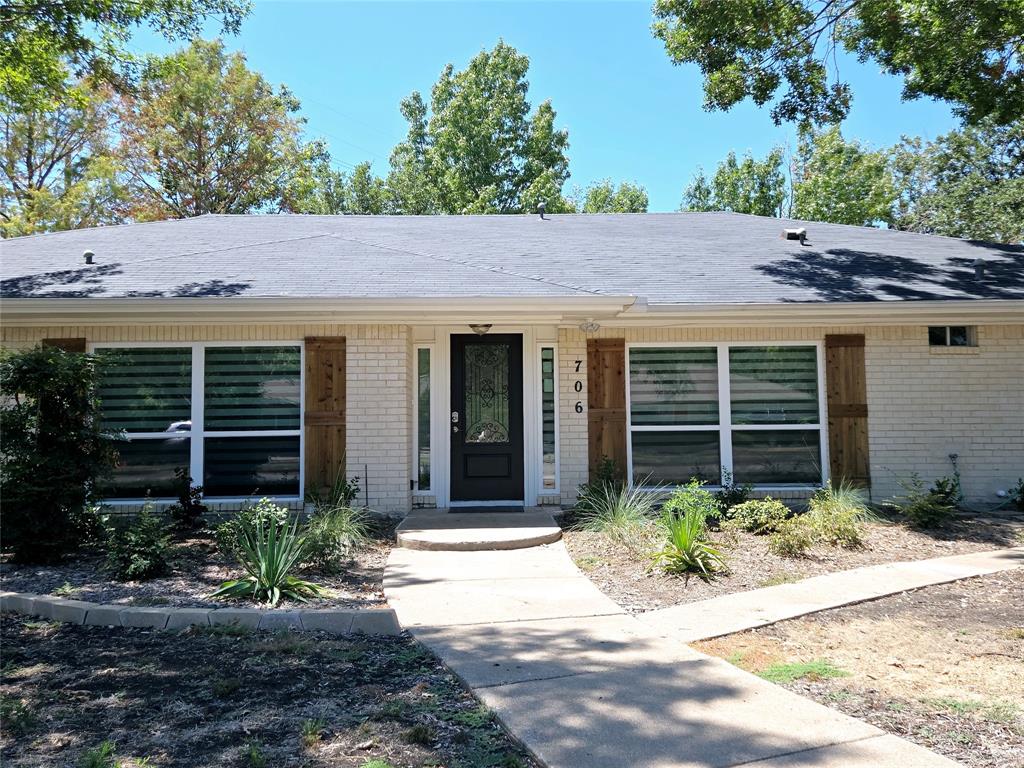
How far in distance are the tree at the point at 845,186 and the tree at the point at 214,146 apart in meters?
20.6

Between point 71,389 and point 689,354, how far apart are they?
717 centimetres

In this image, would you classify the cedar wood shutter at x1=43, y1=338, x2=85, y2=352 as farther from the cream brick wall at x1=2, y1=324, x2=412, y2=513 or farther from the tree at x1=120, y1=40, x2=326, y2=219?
the tree at x1=120, y1=40, x2=326, y2=219

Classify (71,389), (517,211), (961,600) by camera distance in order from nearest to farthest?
1. (961,600)
2. (71,389)
3. (517,211)

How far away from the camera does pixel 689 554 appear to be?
6250mm

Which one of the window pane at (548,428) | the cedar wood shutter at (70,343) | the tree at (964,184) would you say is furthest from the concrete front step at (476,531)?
the tree at (964,184)

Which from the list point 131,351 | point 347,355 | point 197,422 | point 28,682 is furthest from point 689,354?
point 28,682

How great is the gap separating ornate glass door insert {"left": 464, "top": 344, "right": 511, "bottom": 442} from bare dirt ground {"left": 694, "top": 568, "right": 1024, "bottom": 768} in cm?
537

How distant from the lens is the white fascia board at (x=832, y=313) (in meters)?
8.95

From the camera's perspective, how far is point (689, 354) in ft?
32.3

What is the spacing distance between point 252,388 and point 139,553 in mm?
3437

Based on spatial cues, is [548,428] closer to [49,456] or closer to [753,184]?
[49,456]

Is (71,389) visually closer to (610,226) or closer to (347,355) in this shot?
(347,355)

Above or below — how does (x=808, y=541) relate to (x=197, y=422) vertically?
below

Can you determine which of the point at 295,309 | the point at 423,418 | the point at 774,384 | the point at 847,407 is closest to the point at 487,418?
the point at 423,418
